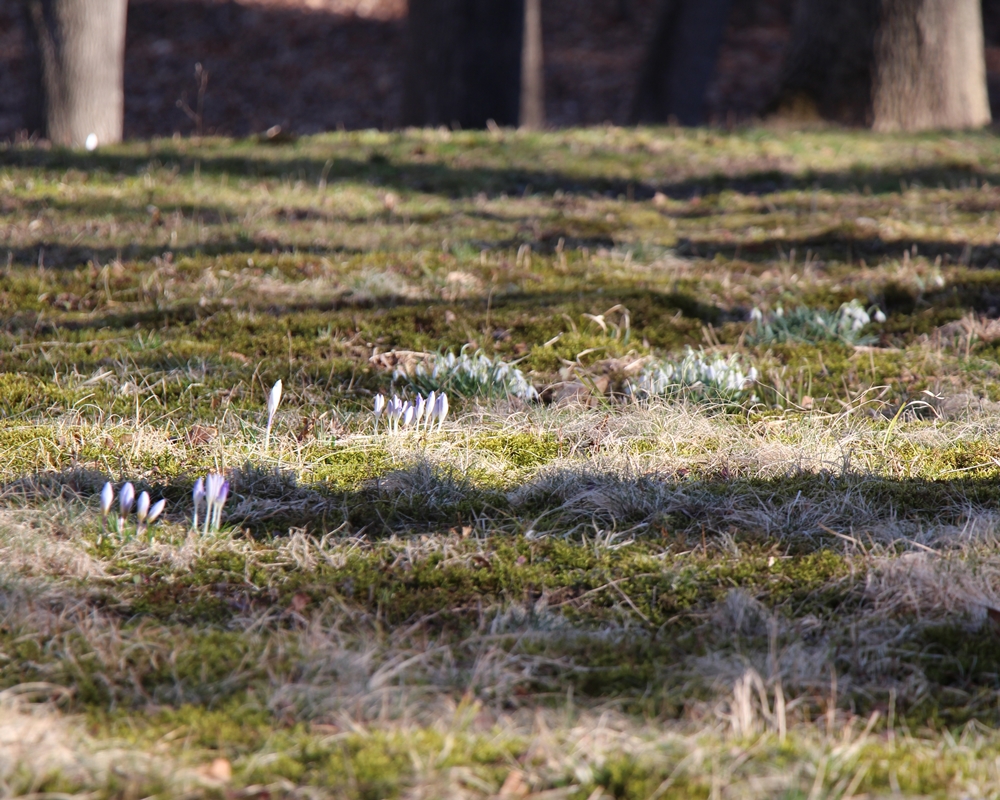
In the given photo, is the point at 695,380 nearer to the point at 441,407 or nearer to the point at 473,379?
the point at 473,379

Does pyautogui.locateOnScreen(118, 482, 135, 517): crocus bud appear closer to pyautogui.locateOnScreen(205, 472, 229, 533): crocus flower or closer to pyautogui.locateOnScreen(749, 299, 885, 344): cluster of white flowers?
pyautogui.locateOnScreen(205, 472, 229, 533): crocus flower

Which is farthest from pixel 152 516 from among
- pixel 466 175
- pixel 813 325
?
pixel 466 175

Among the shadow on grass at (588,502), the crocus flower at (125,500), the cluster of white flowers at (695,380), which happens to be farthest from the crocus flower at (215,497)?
the cluster of white flowers at (695,380)

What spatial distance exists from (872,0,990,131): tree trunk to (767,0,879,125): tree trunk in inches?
5.9

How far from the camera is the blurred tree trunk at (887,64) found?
37.8 ft

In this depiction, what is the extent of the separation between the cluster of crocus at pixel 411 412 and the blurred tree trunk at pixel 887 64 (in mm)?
9860

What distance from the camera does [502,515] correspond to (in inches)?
127

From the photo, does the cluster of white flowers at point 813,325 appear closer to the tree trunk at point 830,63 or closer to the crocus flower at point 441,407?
the crocus flower at point 441,407

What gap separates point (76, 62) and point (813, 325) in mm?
9188

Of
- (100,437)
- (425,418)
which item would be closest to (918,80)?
(425,418)

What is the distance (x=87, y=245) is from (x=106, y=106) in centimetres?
577

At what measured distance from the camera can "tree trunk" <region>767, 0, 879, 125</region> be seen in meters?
11.7

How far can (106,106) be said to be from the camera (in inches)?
442

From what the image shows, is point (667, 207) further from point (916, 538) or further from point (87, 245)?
point (916, 538)
